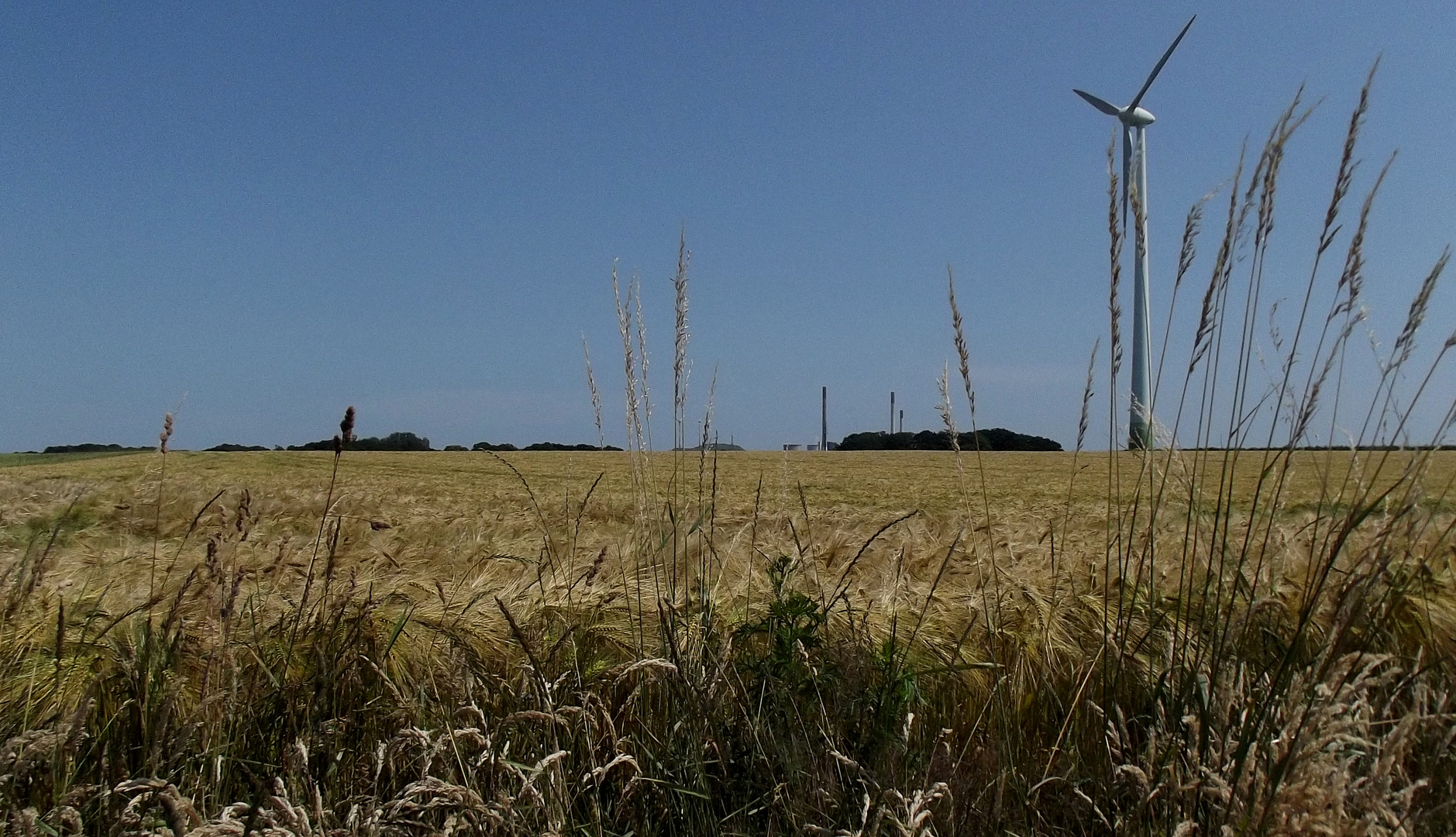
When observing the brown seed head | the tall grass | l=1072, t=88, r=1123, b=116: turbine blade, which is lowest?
the tall grass

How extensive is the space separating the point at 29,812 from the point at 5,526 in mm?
2959

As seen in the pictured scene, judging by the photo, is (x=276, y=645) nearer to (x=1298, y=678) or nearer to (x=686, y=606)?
(x=686, y=606)

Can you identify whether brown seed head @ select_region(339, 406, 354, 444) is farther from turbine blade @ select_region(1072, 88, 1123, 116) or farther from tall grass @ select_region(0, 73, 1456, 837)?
turbine blade @ select_region(1072, 88, 1123, 116)

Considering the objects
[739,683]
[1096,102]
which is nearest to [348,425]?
[739,683]

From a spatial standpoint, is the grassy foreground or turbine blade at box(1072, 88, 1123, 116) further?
turbine blade at box(1072, 88, 1123, 116)

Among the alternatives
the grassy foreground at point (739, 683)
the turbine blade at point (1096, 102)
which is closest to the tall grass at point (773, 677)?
the grassy foreground at point (739, 683)

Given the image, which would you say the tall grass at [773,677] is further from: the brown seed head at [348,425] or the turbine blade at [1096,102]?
the turbine blade at [1096,102]

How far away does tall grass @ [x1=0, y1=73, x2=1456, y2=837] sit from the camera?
1523 millimetres

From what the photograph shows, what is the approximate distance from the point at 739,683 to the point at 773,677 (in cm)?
14

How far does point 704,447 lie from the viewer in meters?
2.10

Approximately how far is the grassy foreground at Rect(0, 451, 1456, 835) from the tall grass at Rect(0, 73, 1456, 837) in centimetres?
1

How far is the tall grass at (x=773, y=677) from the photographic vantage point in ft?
5.00

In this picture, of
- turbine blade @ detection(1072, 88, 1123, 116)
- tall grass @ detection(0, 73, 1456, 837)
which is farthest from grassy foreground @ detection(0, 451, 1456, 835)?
turbine blade @ detection(1072, 88, 1123, 116)

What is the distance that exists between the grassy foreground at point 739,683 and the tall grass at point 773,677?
1cm
